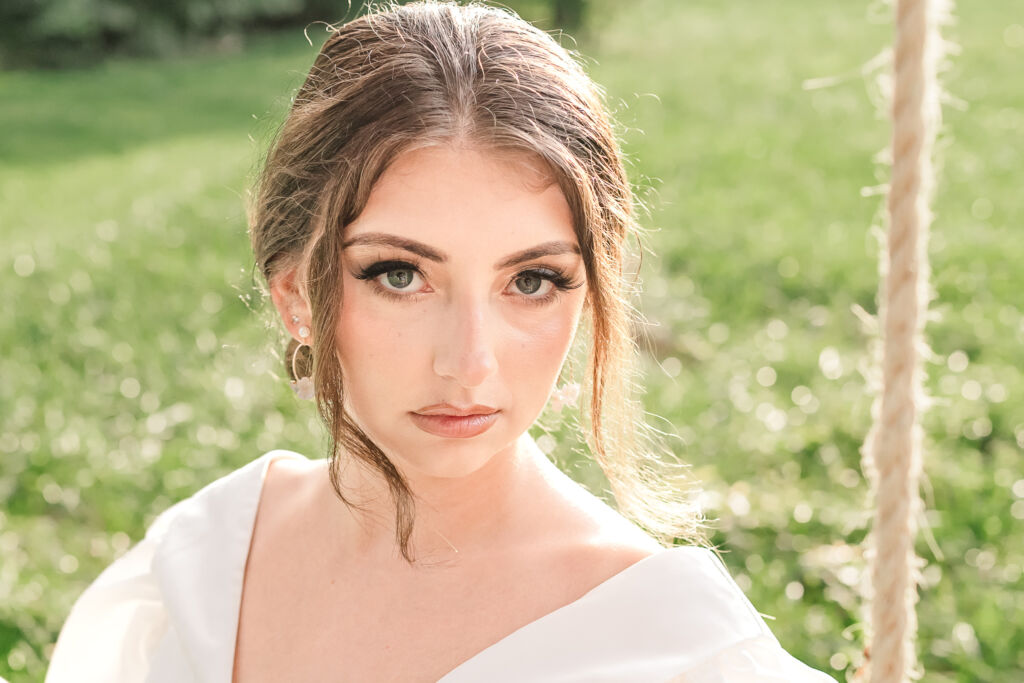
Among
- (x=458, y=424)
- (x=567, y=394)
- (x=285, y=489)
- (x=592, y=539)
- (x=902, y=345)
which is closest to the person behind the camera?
(x=902, y=345)

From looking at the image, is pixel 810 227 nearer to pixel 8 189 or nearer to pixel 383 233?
pixel 383 233

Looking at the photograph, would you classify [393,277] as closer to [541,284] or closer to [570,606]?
[541,284]

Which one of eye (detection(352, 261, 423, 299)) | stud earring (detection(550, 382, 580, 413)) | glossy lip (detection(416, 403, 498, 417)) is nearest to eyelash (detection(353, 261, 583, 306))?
eye (detection(352, 261, 423, 299))

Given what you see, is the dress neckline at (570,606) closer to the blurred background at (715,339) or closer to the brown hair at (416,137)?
the brown hair at (416,137)

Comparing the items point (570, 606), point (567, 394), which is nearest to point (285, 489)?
point (567, 394)

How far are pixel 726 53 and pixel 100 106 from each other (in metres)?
5.89

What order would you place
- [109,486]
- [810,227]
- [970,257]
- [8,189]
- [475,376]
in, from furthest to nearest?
1. [8,189]
2. [810,227]
3. [970,257]
4. [109,486]
5. [475,376]

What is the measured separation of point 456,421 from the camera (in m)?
1.55

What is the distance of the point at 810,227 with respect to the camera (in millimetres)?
6074

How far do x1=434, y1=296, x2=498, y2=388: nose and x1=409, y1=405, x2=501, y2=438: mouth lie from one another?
2.3 inches

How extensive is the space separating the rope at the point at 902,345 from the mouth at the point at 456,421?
0.50 metres

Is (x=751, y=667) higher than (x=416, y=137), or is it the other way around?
(x=416, y=137)

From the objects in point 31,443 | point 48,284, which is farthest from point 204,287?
point 31,443

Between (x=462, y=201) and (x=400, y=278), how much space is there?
0.44 feet
